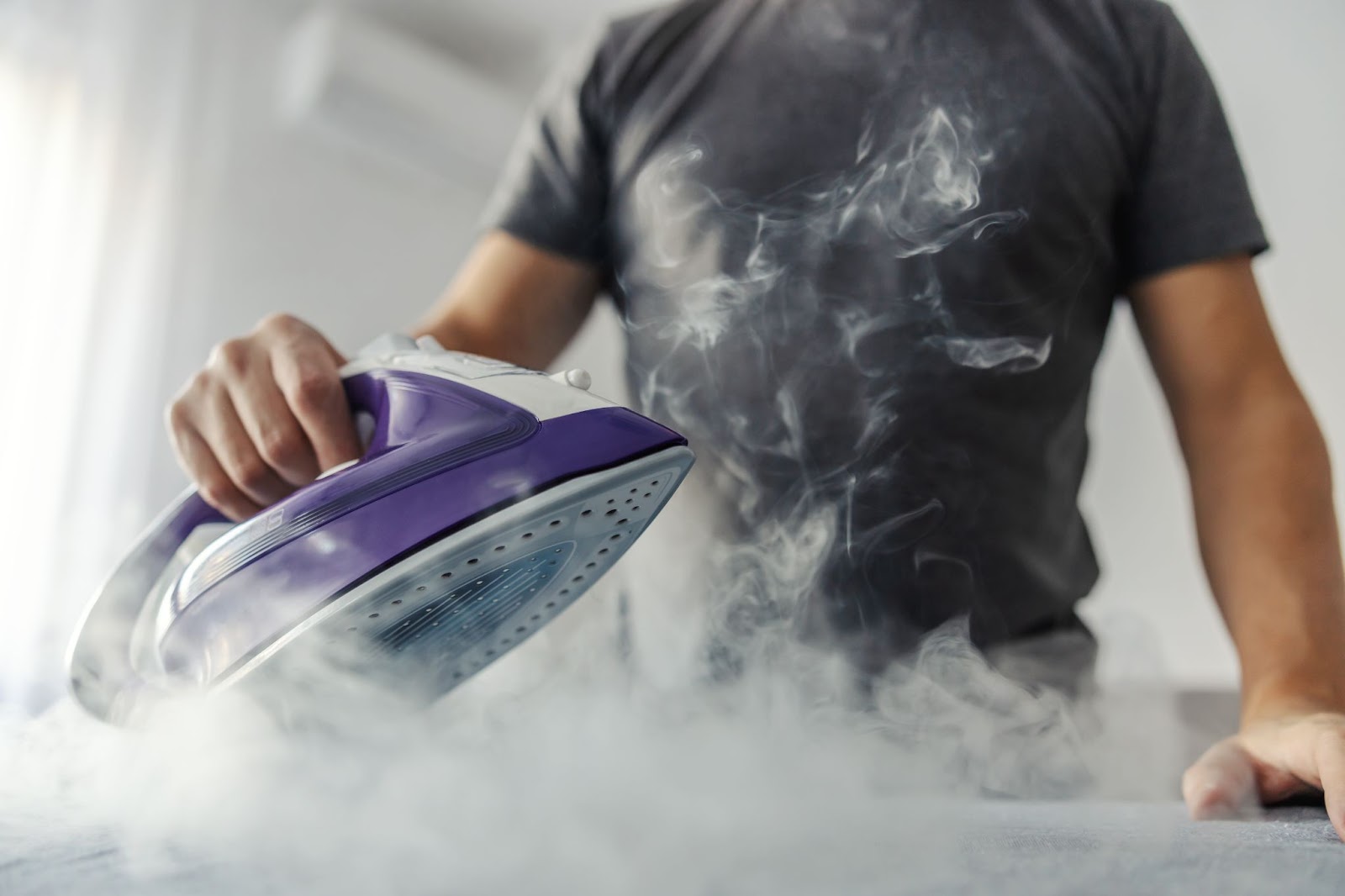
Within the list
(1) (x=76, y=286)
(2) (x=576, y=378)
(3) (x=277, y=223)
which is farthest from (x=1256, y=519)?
(3) (x=277, y=223)

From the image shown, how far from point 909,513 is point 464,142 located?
2.10 meters

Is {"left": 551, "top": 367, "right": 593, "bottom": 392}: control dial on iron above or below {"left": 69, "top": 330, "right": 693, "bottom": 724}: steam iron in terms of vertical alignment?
above

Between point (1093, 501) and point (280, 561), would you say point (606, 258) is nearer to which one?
point (280, 561)

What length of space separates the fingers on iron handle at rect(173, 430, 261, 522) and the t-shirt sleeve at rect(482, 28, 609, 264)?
1.33ft

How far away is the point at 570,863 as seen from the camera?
31 cm

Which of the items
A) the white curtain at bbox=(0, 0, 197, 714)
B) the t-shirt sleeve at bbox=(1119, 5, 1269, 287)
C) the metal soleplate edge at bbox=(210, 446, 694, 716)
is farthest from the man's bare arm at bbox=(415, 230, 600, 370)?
the white curtain at bbox=(0, 0, 197, 714)

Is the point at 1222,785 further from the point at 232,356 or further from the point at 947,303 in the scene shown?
the point at 232,356

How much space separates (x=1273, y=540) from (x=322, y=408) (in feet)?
2.23

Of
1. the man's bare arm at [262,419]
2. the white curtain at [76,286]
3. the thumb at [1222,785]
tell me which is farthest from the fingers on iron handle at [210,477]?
the white curtain at [76,286]

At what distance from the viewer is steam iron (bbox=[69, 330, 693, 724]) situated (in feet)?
1.56

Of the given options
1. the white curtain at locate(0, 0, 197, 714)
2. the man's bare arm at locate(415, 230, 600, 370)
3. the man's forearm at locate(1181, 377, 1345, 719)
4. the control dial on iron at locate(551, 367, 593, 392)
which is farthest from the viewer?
the white curtain at locate(0, 0, 197, 714)

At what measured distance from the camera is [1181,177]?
831 mm

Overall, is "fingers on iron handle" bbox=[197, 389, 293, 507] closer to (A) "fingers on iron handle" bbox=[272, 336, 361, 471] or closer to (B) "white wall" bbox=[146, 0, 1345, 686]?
(A) "fingers on iron handle" bbox=[272, 336, 361, 471]

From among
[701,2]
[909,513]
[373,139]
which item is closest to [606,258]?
[701,2]
